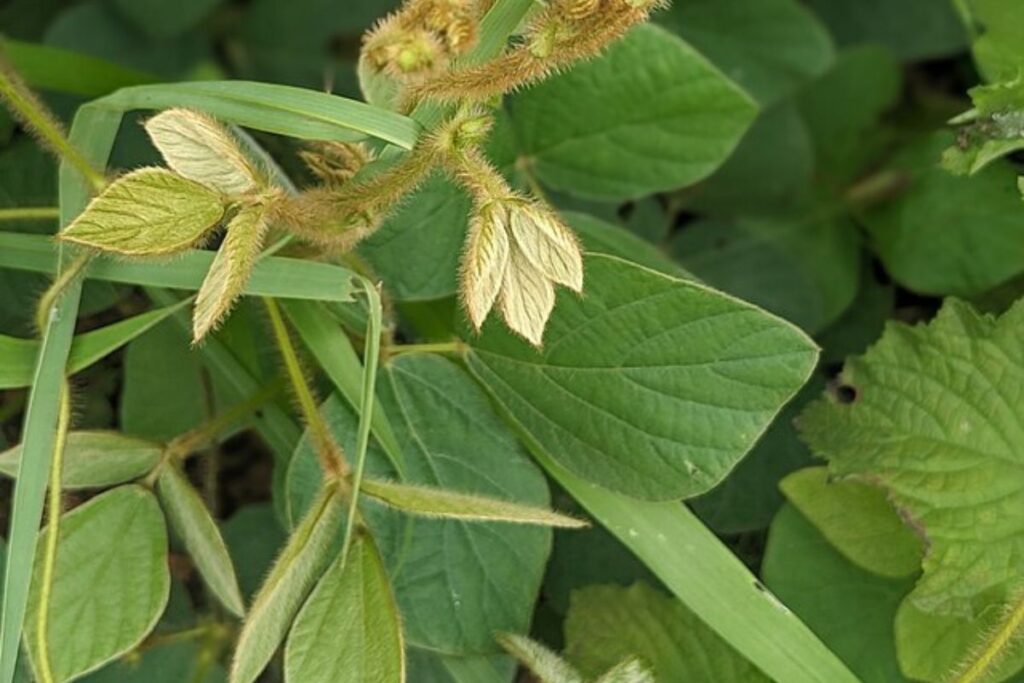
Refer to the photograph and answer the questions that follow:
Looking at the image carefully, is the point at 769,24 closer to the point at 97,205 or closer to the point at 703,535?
the point at 703,535

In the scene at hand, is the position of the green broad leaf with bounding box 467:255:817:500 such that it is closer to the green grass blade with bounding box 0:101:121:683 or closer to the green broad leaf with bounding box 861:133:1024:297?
the green grass blade with bounding box 0:101:121:683

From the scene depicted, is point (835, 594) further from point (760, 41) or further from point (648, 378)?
point (760, 41)

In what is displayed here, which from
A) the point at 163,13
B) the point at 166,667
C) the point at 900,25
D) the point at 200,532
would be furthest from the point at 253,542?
the point at 900,25

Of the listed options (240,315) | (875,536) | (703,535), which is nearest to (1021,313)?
(875,536)

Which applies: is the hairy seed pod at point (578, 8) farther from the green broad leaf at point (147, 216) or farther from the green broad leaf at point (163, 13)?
the green broad leaf at point (163, 13)

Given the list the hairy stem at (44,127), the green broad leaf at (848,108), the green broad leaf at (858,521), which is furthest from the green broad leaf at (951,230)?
the hairy stem at (44,127)

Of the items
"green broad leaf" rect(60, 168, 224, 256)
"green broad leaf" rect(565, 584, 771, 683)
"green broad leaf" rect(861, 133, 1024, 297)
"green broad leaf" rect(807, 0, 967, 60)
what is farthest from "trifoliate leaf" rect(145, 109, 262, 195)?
"green broad leaf" rect(807, 0, 967, 60)
